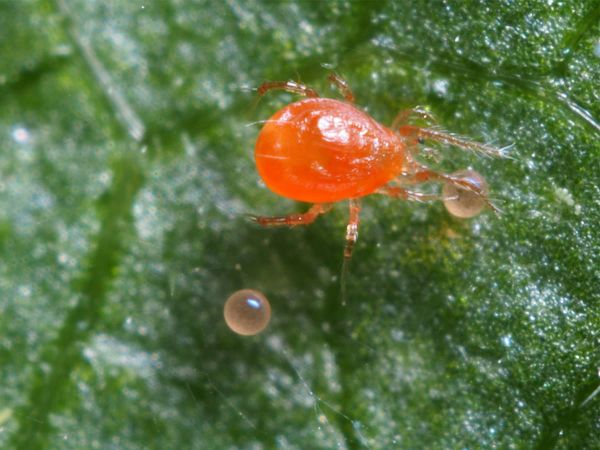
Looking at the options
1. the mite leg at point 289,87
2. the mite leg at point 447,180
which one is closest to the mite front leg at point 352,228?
the mite leg at point 447,180

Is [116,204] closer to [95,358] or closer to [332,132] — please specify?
[95,358]

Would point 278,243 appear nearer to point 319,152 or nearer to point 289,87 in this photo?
point 319,152

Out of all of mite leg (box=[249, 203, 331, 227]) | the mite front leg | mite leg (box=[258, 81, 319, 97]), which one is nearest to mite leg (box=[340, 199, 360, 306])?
the mite front leg

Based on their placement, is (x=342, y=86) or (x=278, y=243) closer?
(x=342, y=86)

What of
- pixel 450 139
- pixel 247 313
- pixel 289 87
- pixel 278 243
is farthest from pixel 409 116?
pixel 247 313

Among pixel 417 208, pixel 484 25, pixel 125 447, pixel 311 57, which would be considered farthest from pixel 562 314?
pixel 125 447

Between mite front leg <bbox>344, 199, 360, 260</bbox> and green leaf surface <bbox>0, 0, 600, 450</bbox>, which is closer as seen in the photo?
green leaf surface <bbox>0, 0, 600, 450</bbox>

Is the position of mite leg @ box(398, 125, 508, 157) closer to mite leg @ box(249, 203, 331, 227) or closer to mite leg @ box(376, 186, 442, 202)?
mite leg @ box(376, 186, 442, 202)
